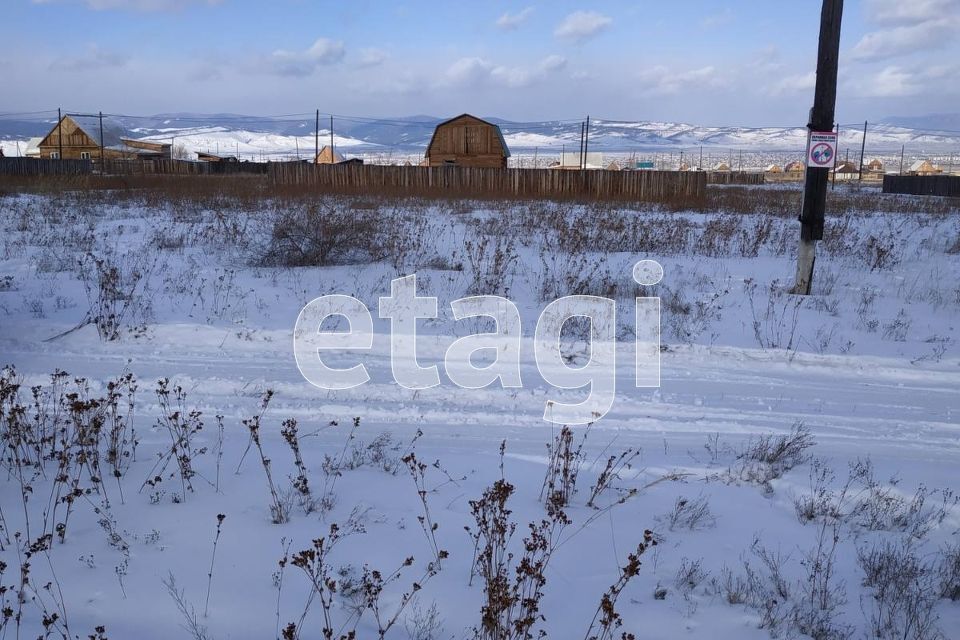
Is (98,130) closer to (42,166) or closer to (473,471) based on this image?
(42,166)

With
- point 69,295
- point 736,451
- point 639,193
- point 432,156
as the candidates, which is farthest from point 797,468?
point 432,156

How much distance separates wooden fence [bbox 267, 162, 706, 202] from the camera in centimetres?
2455

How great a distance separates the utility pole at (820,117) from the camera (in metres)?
7.70

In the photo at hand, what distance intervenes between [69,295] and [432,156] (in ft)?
121

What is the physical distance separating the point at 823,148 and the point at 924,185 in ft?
114

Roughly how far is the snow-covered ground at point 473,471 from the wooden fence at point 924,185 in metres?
32.3

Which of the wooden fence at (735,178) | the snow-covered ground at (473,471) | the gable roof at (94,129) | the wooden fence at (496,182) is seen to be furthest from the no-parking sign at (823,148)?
the gable roof at (94,129)

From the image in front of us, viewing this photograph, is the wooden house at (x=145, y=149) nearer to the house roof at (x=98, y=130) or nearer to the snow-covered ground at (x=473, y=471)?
the house roof at (x=98, y=130)

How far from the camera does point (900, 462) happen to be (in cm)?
402

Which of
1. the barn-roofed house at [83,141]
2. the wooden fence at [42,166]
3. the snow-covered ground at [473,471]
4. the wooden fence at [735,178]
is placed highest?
the barn-roofed house at [83,141]

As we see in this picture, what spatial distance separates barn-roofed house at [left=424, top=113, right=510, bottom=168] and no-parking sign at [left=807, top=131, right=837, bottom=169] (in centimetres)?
3444

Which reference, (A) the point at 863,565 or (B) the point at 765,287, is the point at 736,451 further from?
(B) the point at 765,287

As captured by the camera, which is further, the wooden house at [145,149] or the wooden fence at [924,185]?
the wooden house at [145,149]

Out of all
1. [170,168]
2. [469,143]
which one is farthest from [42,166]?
[469,143]
